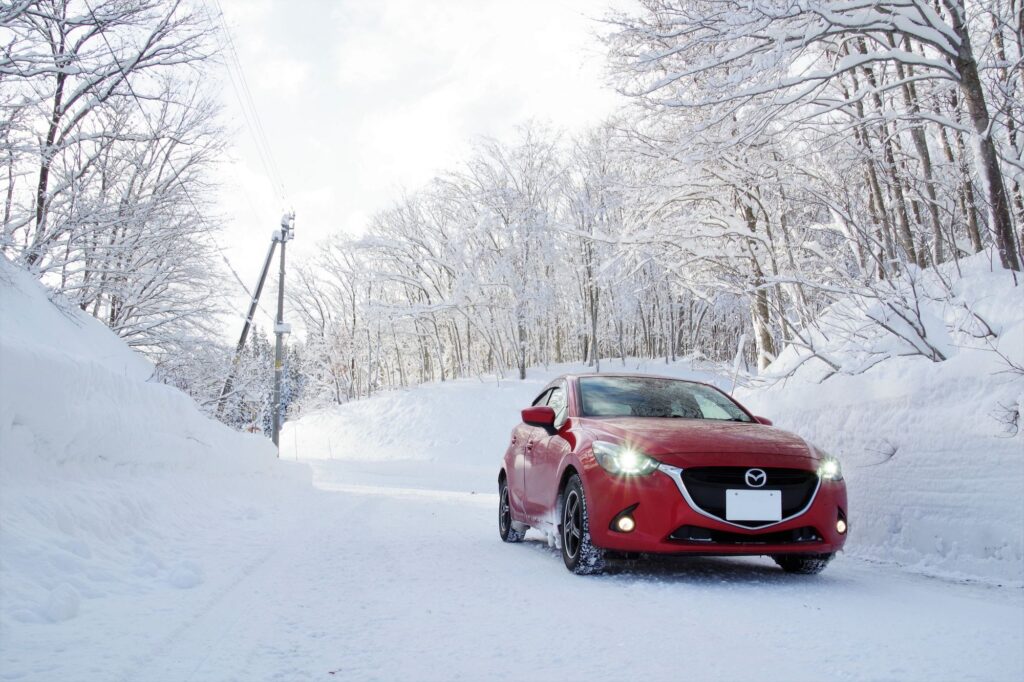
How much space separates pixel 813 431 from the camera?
24.4 feet

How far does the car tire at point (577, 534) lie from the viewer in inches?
199

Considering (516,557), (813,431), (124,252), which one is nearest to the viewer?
(516,557)

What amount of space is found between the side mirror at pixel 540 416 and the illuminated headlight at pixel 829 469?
→ 79.8 inches

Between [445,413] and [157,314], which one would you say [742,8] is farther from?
[445,413]

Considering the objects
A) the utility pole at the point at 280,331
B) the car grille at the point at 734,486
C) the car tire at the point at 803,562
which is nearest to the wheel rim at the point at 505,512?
the car tire at the point at 803,562

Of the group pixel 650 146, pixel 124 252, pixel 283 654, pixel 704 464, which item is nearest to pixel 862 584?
pixel 704 464

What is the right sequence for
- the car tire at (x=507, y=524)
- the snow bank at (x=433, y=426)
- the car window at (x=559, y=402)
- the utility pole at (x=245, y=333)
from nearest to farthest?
the car window at (x=559, y=402) → the car tire at (x=507, y=524) → the utility pole at (x=245, y=333) → the snow bank at (x=433, y=426)

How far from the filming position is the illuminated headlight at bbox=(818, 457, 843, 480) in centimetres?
503

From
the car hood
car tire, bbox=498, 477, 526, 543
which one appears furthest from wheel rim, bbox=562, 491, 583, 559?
car tire, bbox=498, 477, 526, 543

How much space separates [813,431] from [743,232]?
25.8 feet

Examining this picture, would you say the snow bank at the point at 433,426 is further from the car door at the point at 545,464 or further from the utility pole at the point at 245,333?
the car door at the point at 545,464

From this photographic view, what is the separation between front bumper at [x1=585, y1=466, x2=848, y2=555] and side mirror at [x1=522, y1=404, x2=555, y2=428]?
1.19 m

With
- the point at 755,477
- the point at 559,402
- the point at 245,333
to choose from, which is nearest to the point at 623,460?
the point at 755,477

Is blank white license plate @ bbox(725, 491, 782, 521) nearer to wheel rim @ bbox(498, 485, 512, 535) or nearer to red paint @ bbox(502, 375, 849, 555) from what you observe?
red paint @ bbox(502, 375, 849, 555)
